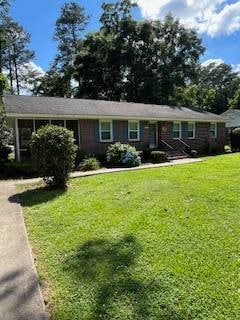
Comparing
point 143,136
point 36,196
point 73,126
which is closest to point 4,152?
point 73,126

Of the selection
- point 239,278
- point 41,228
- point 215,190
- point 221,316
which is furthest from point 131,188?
point 221,316

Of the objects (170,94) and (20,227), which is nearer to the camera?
(20,227)

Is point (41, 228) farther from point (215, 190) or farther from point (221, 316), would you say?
point (215, 190)

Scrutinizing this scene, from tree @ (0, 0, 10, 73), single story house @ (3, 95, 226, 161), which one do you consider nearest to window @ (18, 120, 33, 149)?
single story house @ (3, 95, 226, 161)

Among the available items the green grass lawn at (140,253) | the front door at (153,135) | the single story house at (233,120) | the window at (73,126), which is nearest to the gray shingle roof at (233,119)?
the single story house at (233,120)

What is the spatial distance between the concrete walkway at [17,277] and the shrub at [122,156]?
10289 mm

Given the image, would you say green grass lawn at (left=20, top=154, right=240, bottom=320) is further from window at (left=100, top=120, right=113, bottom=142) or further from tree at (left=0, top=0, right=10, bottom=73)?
tree at (left=0, top=0, right=10, bottom=73)

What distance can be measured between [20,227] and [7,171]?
834cm

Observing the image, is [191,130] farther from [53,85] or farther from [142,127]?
[53,85]

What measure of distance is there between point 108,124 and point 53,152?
32.9 feet

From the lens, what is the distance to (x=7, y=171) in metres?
14.2

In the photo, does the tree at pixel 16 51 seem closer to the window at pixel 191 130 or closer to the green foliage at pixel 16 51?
the green foliage at pixel 16 51

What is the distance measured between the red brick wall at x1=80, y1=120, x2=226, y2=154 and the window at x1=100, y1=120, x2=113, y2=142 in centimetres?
27

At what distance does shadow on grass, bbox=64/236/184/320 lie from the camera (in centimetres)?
333
